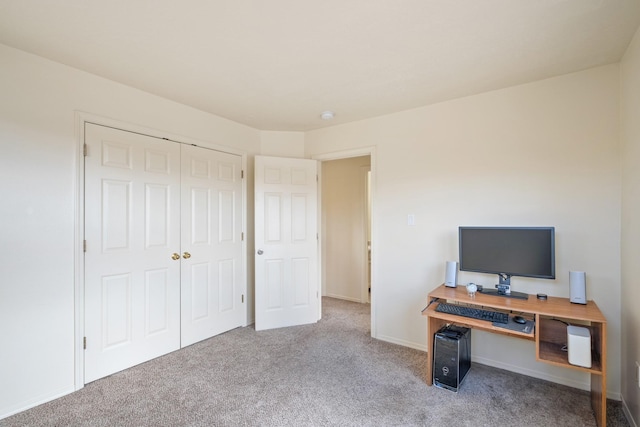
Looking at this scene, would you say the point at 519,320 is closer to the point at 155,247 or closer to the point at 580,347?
the point at 580,347

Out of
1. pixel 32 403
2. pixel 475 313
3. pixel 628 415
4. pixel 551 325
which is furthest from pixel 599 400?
pixel 32 403

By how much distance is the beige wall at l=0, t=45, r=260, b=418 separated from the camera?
2.00m

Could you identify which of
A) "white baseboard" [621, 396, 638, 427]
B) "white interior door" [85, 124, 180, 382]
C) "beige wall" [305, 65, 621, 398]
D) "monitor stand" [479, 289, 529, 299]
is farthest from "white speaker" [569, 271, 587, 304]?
"white interior door" [85, 124, 180, 382]

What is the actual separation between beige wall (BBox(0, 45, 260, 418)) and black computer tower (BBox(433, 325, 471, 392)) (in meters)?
2.73

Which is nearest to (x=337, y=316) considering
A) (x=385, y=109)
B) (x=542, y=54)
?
(x=385, y=109)

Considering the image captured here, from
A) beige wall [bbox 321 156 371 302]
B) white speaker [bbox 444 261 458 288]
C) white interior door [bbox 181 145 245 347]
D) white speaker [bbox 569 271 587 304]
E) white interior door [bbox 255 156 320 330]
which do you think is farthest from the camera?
beige wall [bbox 321 156 371 302]

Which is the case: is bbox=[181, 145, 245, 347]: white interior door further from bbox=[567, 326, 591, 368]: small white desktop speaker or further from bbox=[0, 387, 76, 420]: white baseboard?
bbox=[567, 326, 591, 368]: small white desktop speaker

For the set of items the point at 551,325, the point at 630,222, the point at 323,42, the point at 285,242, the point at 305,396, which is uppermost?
the point at 323,42

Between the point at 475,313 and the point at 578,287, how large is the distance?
71 centimetres

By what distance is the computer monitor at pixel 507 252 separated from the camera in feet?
7.45

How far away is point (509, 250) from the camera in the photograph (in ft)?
7.91

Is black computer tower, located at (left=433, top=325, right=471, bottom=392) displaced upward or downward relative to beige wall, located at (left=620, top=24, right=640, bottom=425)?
downward

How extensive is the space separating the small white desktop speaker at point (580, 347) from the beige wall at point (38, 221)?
3.41m

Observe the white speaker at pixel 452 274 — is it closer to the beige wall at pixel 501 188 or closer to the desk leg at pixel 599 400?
the beige wall at pixel 501 188
